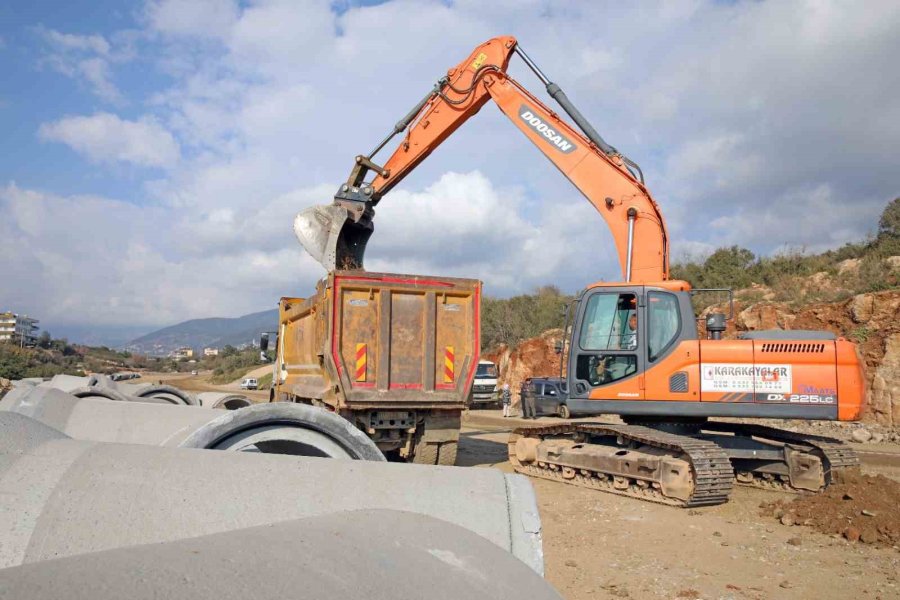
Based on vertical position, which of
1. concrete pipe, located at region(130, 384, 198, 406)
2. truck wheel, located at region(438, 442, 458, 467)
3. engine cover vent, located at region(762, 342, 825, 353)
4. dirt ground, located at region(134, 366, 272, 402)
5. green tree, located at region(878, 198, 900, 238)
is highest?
green tree, located at region(878, 198, 900, 238)

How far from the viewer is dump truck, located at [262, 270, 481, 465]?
8336 millimetres

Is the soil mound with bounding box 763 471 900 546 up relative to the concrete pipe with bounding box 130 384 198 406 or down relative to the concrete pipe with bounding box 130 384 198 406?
down

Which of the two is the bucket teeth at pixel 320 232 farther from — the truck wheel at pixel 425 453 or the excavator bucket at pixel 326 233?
the truck wheel at pixel 425 453

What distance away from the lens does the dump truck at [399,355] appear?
834 centimetres

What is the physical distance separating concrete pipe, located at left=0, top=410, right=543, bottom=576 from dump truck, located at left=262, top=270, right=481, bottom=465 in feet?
18.5

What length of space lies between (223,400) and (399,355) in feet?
11.9

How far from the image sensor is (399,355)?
8.58 meters

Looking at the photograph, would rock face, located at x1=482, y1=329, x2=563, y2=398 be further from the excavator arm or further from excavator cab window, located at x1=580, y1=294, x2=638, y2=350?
excavator cab window, located at x1=580, y1=294, x2=638, y2=350

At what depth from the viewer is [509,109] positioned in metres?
11.3

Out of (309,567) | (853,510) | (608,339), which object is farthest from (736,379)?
(309,567)

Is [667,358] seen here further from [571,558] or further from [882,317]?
[882,317]

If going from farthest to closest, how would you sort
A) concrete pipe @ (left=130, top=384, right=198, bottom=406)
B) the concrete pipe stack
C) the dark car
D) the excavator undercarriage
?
the dark car, concrete pipe @ (left=130, top=384, right=198, bottom=406), the excavator undercarriage, the concrete pipe stack

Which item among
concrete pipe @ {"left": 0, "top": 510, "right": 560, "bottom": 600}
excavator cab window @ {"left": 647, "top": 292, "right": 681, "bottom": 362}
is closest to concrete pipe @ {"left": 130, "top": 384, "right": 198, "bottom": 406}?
excavator cab window @ {"left": 647, "top": 292, "right": 681, "bottom": 362}

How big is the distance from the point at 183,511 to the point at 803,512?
23.0ft
